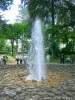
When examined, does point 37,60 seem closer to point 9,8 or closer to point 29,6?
point 9,8

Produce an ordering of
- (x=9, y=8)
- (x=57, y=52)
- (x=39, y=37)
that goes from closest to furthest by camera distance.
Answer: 1. (x=39, y=37)
2. (x=9, y=8)
3. (x=57, y=52)

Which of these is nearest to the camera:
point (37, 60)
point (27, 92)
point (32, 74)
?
point (27, 92)

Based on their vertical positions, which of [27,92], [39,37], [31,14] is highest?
[31,14]

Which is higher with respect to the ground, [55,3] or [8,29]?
[55,3]

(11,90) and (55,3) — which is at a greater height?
(55,3)

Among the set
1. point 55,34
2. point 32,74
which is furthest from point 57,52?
point 32,74

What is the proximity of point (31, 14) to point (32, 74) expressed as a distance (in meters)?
20.7

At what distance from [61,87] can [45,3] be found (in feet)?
79.2

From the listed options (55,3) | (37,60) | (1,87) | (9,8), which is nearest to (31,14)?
(55,3)

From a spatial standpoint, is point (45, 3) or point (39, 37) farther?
point (45, 3)

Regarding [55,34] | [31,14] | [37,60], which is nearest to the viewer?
[37,60]

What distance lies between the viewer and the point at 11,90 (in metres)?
11.0

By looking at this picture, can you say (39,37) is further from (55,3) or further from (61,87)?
(55,3)

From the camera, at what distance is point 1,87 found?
11695 millimetres
